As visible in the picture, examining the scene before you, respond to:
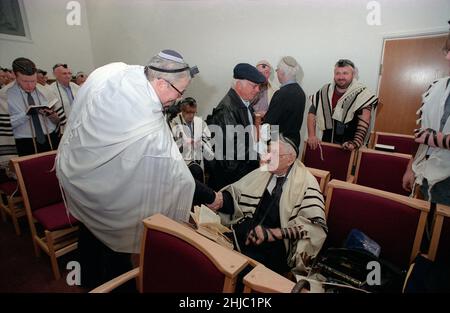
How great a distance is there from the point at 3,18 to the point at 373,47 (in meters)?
6.31

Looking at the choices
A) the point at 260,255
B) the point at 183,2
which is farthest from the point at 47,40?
the point at 260,255

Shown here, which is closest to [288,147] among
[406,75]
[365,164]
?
[365,164]

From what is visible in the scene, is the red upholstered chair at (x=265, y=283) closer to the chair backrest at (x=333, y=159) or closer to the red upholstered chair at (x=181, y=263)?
the red upholstered chair at (x=181, y=263)

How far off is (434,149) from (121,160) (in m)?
1.72

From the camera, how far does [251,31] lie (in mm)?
4035

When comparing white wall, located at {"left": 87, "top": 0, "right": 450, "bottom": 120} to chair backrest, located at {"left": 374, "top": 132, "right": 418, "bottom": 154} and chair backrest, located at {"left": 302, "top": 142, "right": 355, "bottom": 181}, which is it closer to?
chair backrest, located at {"left": 374, "top": 132, "right": 418, "bottom": 154}

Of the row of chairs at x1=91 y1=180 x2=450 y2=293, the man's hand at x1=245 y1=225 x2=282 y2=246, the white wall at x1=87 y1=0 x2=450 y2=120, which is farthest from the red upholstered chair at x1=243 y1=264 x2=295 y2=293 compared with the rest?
the white wall at x1=87 y1=0 x2=450 y2=120

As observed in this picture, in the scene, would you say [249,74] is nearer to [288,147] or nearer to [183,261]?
[288,147]

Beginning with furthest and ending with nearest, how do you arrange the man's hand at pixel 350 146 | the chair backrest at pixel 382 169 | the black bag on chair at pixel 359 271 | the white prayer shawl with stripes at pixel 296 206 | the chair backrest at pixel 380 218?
the man's hand at pixel 350 146 → the chair backrest at pixel 382 169 → the white prayer shawl with stripes at pixel 296 206 → the chair backrest at pixel 380 218 → the black bag on chair at pixel 359 271

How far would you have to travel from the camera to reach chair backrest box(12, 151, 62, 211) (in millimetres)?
1954

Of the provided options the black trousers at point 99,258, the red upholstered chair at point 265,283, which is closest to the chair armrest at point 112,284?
the black trousers at point 99,258

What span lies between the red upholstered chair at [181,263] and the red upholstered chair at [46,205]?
115 cm

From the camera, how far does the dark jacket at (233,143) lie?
2.04 m

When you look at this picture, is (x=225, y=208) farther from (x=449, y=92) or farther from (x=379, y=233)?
(x=449, y=92)
